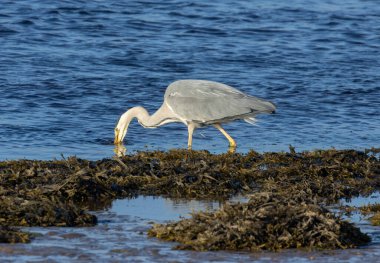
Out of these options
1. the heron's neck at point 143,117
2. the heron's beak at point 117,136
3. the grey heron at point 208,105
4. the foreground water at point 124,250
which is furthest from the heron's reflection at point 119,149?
the foreground water at point 124,250

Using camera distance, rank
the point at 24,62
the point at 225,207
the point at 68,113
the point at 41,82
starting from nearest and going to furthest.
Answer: the point at 225,207 < the point at 68,113 < the point at 41,82 < the point at 24,62

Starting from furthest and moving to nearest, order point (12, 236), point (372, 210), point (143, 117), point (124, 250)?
point (143, 117)
point (372, 210)
point (12, 236)
point (124, 250)

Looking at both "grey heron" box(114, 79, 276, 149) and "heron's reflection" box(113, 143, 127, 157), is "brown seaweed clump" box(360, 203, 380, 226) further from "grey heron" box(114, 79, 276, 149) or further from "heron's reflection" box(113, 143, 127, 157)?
"heron's reflection" box(113, 143, 127, 157)

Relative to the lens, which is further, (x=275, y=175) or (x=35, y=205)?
(x=275, y=175)

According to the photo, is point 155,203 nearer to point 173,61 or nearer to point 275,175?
point 275,175

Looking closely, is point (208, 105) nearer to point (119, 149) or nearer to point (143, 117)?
point (143, 117)

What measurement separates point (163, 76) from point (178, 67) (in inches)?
32.9

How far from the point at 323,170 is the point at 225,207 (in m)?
2.79

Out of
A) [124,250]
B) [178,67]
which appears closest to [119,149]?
[124,250]

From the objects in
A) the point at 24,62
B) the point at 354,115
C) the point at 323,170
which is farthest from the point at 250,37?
the point at 323,170

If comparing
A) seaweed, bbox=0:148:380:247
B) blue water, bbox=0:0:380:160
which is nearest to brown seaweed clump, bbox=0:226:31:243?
seaweed, bbox=0:148:380:247

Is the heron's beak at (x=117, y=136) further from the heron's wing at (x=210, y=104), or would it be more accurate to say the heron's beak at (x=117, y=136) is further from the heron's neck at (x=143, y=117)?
the heron's wing at (x=210, y=104)

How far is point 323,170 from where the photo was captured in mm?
9734

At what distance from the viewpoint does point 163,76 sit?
17.9m
